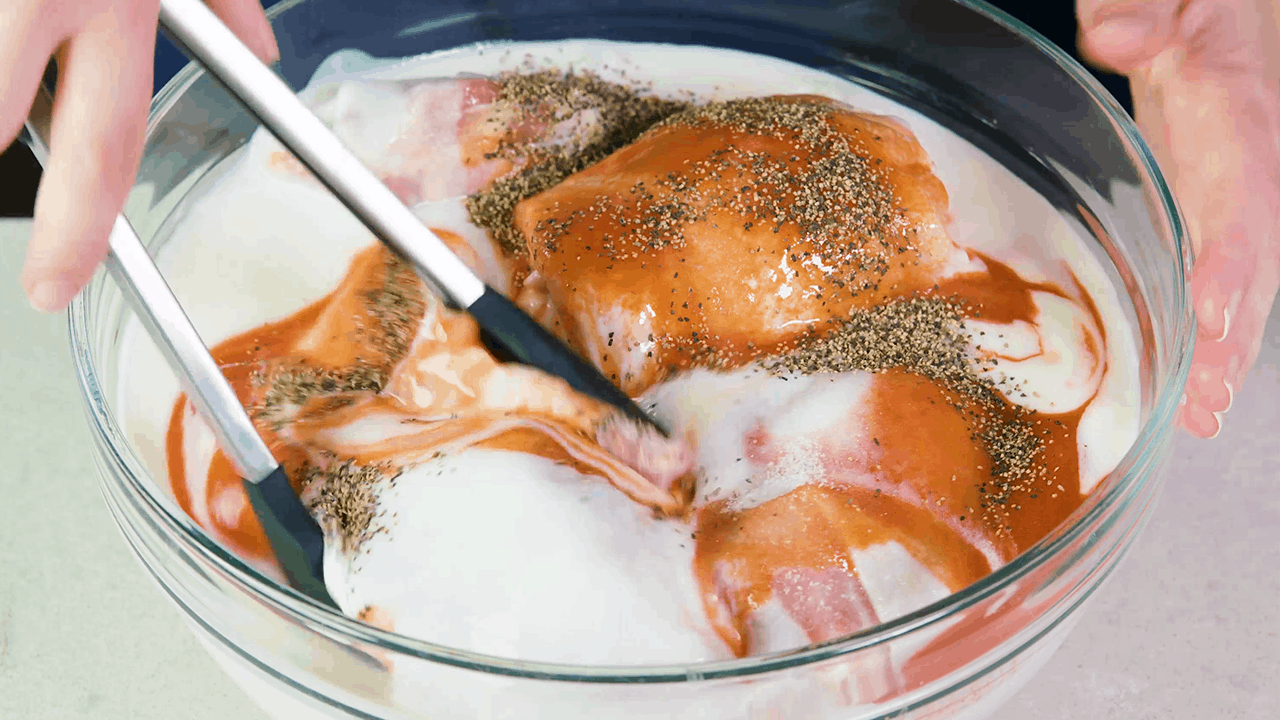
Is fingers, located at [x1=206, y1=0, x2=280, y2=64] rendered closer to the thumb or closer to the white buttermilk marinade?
the white buttermilk marinade

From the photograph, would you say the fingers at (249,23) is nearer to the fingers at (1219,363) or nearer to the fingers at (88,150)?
the fingers at (88,150)

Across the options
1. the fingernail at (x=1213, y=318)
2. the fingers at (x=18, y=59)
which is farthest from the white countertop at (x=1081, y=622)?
the fingers at (x=18, y=59)

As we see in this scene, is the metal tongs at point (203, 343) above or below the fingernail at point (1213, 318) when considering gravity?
above

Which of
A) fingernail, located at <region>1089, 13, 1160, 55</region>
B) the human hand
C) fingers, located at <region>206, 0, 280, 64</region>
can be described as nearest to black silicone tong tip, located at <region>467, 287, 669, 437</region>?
fingers, located at <region>206, 0, 280, 64</region>

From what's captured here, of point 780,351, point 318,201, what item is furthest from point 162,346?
point 780,351

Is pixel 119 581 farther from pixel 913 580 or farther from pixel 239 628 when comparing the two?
pixel 913 580

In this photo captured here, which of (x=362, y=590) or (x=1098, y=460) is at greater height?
(x=362, y=590)

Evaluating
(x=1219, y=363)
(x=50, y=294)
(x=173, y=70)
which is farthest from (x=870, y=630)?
(x=173, y=70)

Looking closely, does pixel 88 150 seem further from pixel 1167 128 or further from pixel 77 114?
pixel 1167 128
